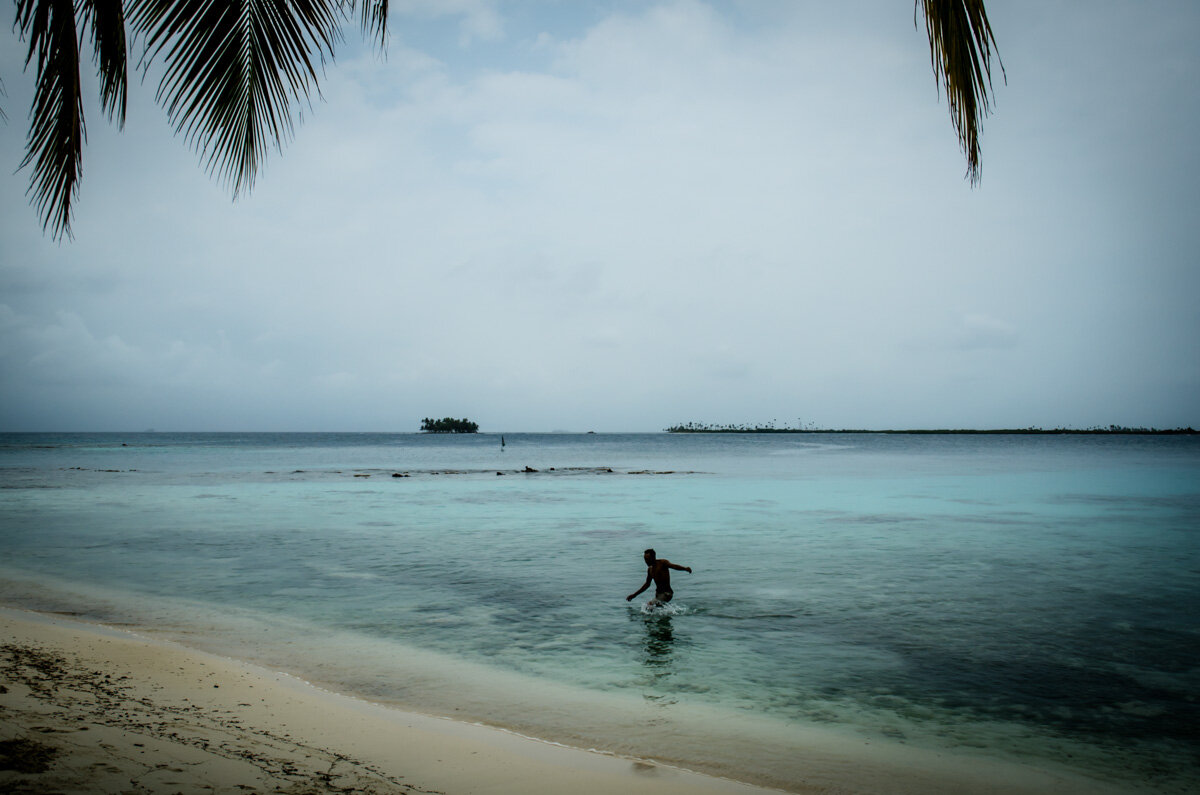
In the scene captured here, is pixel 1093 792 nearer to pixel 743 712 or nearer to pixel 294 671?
pixel 743 712

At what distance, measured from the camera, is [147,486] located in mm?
36625

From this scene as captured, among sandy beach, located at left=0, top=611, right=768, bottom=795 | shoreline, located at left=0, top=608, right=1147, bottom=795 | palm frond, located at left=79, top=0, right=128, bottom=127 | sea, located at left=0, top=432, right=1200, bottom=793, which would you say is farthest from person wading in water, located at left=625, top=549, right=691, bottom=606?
palm frond, located at left=79, top=0, right=128, bottom=127

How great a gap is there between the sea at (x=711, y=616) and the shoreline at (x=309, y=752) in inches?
11.4

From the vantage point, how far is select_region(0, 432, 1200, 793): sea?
675cm

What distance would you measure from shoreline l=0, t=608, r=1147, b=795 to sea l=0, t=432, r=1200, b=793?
0.95 feet

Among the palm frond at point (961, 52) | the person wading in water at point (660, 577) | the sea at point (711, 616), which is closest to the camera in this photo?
→ the palm frond at point (961, 52)

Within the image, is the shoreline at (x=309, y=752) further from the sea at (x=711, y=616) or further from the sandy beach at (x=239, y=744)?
the sea at (x=711, y=616)

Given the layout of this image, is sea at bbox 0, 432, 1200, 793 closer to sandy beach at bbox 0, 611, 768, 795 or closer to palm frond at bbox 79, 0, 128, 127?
sandy beach at bbox 0, 611, 768, 795

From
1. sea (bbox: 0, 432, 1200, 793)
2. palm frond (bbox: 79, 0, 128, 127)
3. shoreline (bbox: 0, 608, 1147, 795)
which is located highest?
palm frond (bbox: 79, 0, 128, 127)

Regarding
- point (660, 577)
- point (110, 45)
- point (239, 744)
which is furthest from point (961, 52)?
point (660, 577)

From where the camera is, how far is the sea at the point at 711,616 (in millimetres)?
6754

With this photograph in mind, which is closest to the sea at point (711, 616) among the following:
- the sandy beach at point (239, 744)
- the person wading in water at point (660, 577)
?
the person wading in water at point (660, 577)

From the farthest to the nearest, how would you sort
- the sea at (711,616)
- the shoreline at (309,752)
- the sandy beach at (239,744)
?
1. the sea at (711,616)
2. the shoreline at (309,752)
3. the sandy beach at (239,744)

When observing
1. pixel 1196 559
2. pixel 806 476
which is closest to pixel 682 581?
pixel 1196 559
